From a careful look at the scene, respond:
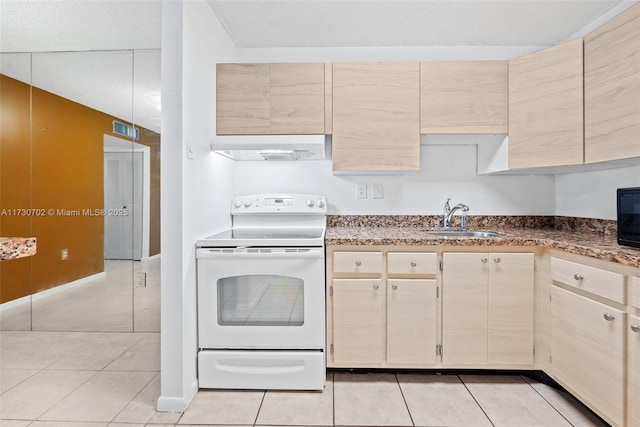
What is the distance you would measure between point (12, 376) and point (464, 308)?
284 centimetres

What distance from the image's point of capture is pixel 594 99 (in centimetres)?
184

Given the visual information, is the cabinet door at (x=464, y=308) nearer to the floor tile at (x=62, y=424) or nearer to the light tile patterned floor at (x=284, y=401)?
the light tile patterned floor at (x=284, y=401)

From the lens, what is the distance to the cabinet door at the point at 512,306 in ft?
6.37

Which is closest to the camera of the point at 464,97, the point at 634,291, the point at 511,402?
the point at 634,291

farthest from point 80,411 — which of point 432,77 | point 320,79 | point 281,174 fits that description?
point 432,77

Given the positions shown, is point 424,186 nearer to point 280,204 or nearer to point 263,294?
point 280,204

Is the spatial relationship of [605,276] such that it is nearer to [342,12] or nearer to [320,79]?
[320,79]

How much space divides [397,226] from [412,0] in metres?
1.54

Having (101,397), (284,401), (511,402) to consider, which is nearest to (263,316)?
(284,401)

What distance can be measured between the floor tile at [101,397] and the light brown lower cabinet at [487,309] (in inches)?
Answer: 72.7

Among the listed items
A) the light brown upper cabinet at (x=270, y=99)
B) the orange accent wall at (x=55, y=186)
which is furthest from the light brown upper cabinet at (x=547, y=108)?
the orange accent wall at (x=55, y=186)

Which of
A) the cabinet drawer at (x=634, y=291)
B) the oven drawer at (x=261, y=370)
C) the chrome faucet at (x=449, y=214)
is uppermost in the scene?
the chrome faucet at (x=449, y=214)

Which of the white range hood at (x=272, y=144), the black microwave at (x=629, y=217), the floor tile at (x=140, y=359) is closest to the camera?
the black microwave at (x=629, y=217)

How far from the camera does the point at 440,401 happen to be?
1.81 meters
